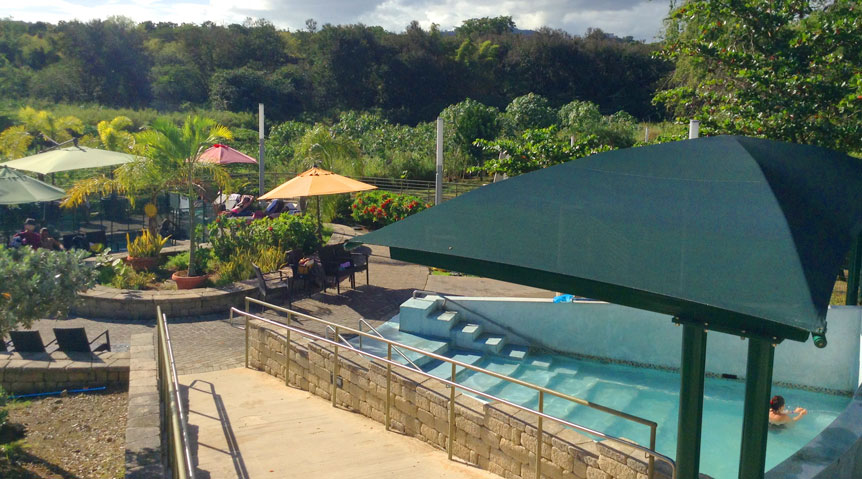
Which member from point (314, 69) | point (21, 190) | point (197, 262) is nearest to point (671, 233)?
point (197, 262)

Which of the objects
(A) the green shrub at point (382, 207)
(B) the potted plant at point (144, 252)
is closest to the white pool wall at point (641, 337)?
(A) the green shrub at point (382, 207)

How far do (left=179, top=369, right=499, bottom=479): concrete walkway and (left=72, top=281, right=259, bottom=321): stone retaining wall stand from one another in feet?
9.83

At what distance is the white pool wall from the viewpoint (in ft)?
31.9

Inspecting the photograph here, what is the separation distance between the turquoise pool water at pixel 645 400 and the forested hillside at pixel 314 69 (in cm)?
4101

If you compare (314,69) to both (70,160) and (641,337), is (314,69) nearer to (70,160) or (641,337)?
(70,160)

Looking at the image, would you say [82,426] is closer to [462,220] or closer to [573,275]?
[462,220]

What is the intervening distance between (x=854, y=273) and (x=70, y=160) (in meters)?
14.4

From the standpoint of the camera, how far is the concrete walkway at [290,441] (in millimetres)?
6160

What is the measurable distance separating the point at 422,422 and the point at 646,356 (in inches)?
197

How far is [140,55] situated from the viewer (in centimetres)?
5138

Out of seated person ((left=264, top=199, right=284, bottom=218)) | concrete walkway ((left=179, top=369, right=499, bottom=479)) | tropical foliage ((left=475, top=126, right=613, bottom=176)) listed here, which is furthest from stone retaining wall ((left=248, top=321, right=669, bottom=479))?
seated person ((left=264, top=199, right=284, bottom=218))

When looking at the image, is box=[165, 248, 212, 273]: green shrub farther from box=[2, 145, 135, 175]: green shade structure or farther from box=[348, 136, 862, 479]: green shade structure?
box=[348, 136, 862, 479]: green shade structure

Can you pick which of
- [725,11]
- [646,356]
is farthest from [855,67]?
[646,356]

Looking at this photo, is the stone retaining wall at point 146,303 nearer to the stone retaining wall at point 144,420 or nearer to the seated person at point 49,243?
the stone retaining wall at point 144,420
